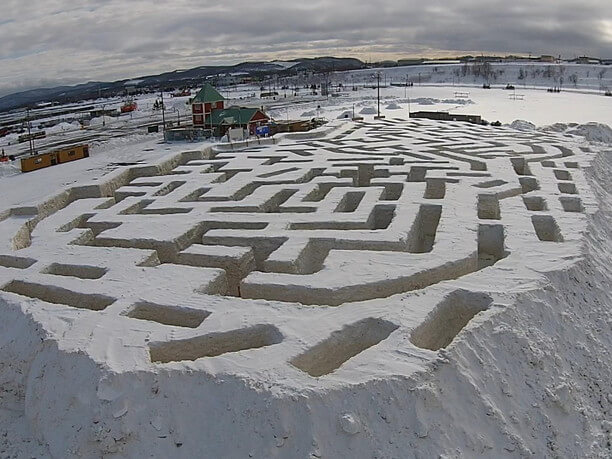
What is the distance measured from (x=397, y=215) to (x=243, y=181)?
4.16 meters

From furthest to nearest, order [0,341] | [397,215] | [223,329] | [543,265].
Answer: [397,215] < [543,265] < [0,341] < [223,329]

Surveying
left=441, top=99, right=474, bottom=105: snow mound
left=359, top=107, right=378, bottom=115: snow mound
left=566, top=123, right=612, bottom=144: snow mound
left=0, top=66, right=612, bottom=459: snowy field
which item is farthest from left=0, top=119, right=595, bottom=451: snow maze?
left=441, top=99, right=474, bottom=105: snow mound

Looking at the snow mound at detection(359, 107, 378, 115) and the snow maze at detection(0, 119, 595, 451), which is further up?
the snow mound at detection(359, 107, 378, 115)

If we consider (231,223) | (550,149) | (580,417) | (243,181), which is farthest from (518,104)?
(580,417)

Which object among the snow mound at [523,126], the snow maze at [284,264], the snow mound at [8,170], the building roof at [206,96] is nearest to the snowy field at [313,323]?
the snow maze at [284,264]

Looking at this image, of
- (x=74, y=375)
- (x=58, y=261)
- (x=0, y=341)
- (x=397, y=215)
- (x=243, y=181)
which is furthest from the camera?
(x=243, y=181)

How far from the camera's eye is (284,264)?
7367 mm

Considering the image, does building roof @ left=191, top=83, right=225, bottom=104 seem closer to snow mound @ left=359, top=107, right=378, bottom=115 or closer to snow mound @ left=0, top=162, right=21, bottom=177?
snow mound @ left=0, top=162, right=21, bottom=177

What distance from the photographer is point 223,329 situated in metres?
5.72

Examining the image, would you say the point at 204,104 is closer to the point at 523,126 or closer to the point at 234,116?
the point at 234,116

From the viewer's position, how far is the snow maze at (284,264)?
5305 mm

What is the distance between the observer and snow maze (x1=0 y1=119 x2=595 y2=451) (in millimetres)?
5305

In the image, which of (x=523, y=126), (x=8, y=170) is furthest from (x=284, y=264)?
(x=523, y=126)

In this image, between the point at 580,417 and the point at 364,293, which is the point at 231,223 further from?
the point at 580,417
